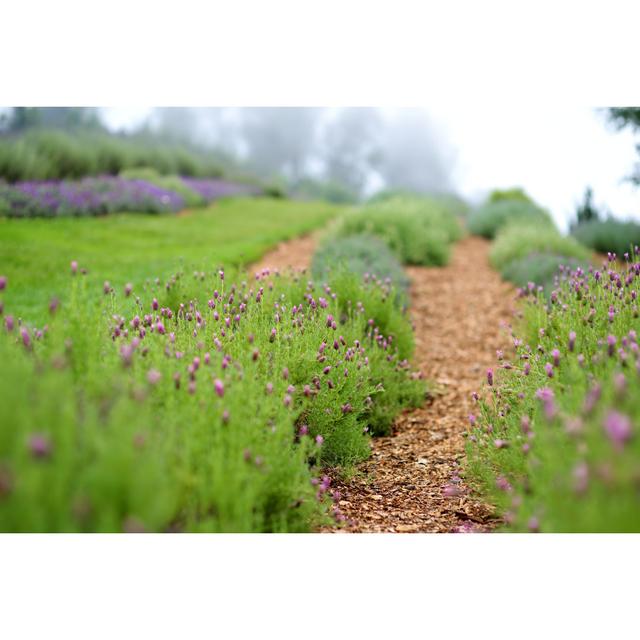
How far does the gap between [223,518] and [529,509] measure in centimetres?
106

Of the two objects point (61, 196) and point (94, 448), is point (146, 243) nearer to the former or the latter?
point (61, 196)

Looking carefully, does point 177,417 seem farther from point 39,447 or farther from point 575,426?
point 575,426

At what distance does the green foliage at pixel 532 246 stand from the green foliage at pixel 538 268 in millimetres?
453

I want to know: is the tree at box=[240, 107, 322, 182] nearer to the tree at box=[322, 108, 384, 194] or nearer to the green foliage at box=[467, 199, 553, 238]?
the tree at box=[322, 108, 384, 194]

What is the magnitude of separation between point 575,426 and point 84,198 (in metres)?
9.70

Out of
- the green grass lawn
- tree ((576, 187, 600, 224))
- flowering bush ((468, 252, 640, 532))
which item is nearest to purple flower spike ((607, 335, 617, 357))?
flowering bush ((468, 252, 640, 532))

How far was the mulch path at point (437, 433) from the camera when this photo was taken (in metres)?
2.93

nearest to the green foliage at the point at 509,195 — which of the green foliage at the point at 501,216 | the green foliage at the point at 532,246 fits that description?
the green foliage at the point at 501,216

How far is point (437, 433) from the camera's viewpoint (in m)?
4.11

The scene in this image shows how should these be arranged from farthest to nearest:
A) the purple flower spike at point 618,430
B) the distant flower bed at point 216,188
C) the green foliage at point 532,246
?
1. the distant flower bed at point 216,188
2. the green foliage at point 532,246
3. the purple flower spike at point 618,430

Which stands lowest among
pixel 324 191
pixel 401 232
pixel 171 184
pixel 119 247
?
pixel 119 247

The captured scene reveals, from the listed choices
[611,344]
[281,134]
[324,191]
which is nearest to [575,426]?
[611,344]

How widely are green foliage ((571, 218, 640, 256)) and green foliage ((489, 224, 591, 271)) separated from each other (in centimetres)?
69

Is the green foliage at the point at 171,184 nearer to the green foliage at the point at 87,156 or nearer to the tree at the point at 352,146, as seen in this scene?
the green foliage at the point at 87,156
